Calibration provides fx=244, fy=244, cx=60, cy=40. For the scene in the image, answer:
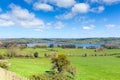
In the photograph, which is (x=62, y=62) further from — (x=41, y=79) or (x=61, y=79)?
(x=41, y=79)

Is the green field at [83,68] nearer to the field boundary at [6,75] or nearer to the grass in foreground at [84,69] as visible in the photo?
the grass in foreground at [84,69]

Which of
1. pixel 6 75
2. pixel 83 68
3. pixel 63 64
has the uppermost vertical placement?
pixel 6 75

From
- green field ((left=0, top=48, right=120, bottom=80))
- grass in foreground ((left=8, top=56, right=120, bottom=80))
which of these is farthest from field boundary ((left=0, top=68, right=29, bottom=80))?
grass in foreground ((left=8, top=56, right=120, bottom=80))

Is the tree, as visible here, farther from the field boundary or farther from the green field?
the field boundary

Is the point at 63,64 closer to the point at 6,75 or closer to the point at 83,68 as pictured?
the point at 83,68

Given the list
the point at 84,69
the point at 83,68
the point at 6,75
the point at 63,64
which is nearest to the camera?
the point at 6,75

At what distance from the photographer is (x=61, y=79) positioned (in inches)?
928

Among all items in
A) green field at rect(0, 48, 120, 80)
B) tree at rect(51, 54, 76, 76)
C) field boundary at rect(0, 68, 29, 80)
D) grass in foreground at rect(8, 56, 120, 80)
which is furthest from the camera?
green field at rect(0, 48, 120, 80)

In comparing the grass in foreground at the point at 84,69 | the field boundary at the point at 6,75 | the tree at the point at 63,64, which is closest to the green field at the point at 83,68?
the grass in foreground at the point at 84,69

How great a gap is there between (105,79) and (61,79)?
31.8 m

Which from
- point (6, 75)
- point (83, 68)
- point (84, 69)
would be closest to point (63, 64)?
point (84, 69)

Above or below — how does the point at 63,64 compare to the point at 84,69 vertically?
above

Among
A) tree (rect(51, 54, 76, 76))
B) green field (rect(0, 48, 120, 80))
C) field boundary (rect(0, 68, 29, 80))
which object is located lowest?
green field (rect(0, 48, 120, 80))

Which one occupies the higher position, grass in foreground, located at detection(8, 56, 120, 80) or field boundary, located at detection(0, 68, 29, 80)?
field boundary, located at detection(0, 68, 29, 80)
